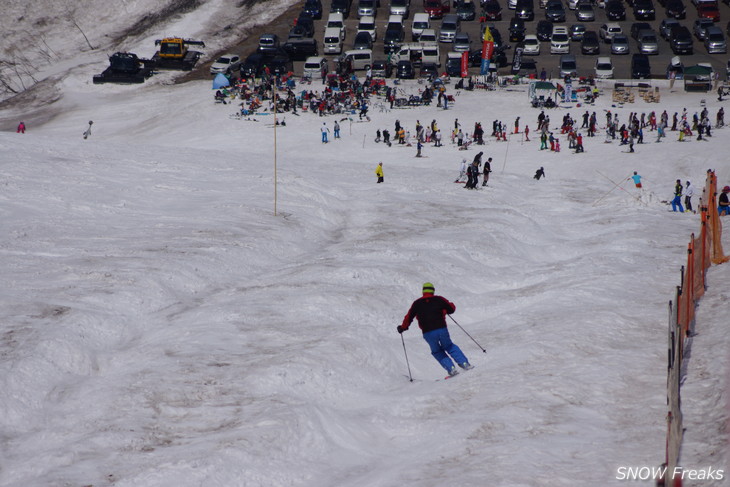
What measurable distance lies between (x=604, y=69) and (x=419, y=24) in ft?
48.5

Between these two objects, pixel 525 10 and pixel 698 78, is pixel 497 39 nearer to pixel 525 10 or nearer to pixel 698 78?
pixel 525 10

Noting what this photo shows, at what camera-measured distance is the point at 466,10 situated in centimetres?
6581

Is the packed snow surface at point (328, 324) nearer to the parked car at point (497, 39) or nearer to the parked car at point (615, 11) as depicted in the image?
the parked car at point (497, 39)

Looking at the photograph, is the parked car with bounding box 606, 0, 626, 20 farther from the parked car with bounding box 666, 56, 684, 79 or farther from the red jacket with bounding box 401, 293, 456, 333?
the red jacket with bounding box 401, 293, 456, 333

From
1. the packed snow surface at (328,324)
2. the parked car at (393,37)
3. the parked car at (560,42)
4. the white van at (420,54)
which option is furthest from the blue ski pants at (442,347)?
the parked car at (560,42)

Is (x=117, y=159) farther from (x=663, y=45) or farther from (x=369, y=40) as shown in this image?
→ (x=663, y=45)

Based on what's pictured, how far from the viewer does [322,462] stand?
10617 mm

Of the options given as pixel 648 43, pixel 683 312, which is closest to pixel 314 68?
pixel 648 43

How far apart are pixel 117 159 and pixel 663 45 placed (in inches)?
1590

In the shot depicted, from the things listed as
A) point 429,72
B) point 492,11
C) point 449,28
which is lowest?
point 429,72

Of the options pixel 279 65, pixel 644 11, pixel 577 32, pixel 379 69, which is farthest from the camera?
pixel 644 11

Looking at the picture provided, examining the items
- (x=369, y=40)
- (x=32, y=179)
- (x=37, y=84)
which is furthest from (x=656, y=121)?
(x=37, y=84)

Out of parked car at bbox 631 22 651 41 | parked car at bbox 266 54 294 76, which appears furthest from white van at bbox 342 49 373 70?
parked car at bbox 631 22 651 41

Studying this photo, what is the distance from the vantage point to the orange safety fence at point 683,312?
847 centimetres
